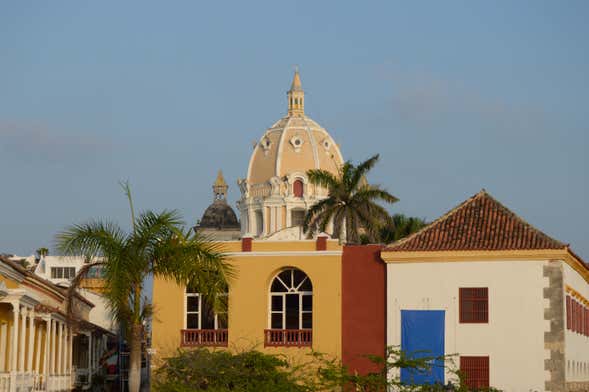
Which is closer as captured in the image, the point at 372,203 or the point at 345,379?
the point at 345,379

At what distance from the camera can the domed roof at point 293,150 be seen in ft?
320

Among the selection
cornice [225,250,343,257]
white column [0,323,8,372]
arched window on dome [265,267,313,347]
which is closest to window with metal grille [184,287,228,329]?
cornice [225,250,343,257]

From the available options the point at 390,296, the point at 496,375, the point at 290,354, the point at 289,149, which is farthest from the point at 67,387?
the point at 289,149

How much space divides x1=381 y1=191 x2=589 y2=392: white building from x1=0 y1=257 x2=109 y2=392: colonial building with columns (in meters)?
10.7

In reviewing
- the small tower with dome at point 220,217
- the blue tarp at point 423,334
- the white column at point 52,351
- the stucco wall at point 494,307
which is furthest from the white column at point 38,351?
the small tower with dome at point 220,217

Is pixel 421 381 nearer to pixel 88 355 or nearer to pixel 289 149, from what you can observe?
pixel 88 355

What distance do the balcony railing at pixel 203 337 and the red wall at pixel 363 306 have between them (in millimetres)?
4237

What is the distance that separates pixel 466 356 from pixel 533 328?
2.27 m

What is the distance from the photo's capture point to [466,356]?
40.1 m

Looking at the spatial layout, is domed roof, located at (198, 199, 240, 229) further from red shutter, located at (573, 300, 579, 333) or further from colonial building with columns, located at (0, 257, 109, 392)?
red shutter, located at (573, 300, 579, 333)

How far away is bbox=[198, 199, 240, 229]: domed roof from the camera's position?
111688mm

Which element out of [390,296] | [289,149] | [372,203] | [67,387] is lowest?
[67,387]

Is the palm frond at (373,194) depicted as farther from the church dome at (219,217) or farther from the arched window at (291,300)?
the church dome at (219,217)

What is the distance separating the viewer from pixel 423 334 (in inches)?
1593
